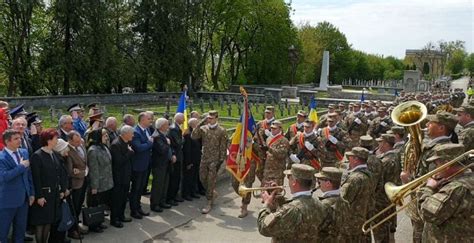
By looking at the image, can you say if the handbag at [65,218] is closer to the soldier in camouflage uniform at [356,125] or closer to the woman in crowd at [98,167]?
the woman in crowd at [98,167]

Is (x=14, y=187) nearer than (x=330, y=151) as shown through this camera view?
Yes

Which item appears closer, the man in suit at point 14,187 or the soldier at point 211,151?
the man in suit at point 14,187

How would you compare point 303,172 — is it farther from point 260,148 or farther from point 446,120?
point 260,148

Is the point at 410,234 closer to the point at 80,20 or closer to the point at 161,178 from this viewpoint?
the point at 161,178

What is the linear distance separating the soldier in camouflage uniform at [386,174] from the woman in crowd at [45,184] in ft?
16.0

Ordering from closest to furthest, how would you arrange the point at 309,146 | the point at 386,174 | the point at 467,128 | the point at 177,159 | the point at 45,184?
the point at 45,184 < the point at 386,174 < the point at 467,128 < the point at 309,146 < the point at 177,159

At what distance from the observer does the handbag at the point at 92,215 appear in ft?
23.9

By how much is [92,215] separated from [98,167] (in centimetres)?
81


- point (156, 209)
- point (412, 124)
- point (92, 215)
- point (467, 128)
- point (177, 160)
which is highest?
point (412, 124)

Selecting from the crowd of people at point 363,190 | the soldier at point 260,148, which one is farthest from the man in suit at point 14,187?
the soldier at point 260,148

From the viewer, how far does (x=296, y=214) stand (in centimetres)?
439

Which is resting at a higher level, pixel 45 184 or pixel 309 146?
pixel 309 146

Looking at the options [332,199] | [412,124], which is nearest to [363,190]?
[332,199]

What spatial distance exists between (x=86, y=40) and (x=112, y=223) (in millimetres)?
24530
